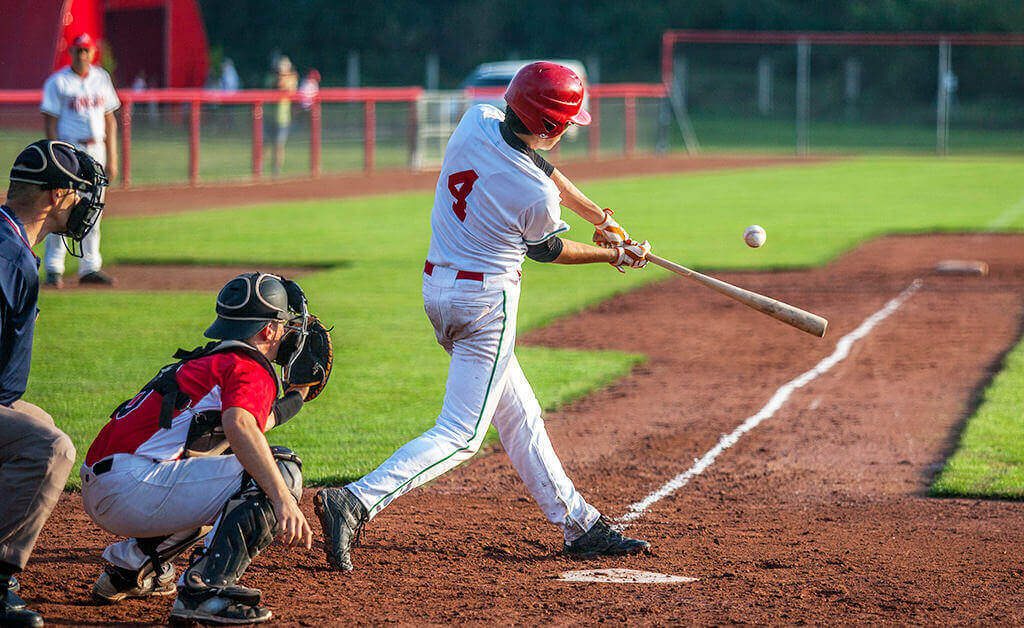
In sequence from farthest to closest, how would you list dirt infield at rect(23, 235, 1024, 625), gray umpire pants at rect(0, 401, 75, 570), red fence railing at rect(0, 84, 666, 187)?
red fence railing at rect(0, 84, 666, 187)
dirt infield at rect(23, 235, 1024, 625)
gray umpire pants at rect(0, 401, 75, 570)

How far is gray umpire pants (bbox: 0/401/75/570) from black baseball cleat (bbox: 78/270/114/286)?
366 inches

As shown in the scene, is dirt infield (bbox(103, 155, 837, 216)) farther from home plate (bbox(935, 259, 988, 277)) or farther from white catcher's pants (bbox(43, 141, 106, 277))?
home plate (bbox(935, 259, 988, 277))

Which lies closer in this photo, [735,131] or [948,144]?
[948,144]

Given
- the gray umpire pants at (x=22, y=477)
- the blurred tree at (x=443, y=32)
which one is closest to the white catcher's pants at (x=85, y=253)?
the gray umpire pants at (x=22, y=477)

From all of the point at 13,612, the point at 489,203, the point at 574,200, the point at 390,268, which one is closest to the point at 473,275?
the point at 489,203

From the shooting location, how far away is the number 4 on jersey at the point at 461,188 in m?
5.08

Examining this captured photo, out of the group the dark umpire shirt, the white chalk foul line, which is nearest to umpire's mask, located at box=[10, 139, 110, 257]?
the dark umpire shirt

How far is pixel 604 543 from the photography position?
Result: 5.46m

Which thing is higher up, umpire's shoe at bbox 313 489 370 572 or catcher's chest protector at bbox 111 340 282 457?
catcher's chest protector at bbox 111 340 282 457

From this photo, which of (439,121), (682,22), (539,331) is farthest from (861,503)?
(682,22)

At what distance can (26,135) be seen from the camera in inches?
845

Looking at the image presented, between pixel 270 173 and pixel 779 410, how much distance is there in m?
20.7

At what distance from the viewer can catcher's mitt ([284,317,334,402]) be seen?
474cm

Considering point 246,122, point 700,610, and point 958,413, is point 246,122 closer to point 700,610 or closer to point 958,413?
point 958,413
